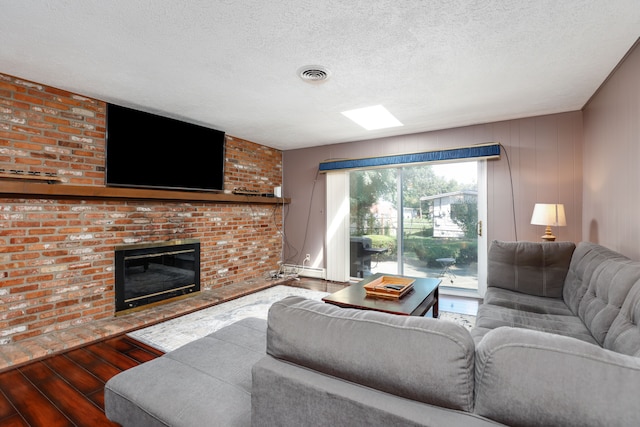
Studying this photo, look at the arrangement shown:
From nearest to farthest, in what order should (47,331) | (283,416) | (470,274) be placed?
(283,416) → (47,331) → (470,274)

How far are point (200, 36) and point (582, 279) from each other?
3.07 metres

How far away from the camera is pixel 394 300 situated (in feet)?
8.09

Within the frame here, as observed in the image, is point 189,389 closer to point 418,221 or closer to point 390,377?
point 390,377

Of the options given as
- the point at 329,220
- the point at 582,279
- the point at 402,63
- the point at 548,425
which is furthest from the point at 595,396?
the point at 329,220

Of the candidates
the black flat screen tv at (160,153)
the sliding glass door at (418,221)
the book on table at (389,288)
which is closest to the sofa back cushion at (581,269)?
the book on table at (389,288)

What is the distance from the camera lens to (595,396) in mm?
604

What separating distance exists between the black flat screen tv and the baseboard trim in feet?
6.30

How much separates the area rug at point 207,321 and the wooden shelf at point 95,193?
1360mm

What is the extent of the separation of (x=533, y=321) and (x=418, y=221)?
8.25 feet

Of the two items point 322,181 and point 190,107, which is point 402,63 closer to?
point 190,107

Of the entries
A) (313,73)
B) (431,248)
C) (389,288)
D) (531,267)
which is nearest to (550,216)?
(531,267)

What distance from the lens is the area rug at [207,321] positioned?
2.72 meters

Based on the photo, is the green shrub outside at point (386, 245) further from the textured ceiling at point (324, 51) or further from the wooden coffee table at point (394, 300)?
the textured ceiling at point (324, 51)

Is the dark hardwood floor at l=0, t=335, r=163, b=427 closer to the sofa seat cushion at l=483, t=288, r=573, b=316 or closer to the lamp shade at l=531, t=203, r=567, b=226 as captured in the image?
the sofa seat cushion at l=483, t=288, r=573, b=316
